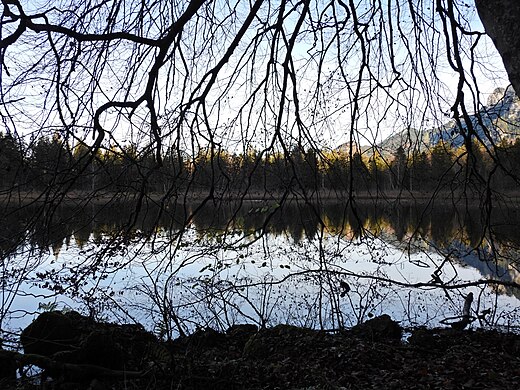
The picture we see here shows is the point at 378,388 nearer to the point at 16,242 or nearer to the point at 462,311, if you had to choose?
the point at 16,242

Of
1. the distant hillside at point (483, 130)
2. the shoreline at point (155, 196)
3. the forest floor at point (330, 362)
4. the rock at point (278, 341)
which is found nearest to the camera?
the shoreline at point (155, 196)

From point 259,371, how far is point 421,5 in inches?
110

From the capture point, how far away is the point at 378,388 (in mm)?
3303

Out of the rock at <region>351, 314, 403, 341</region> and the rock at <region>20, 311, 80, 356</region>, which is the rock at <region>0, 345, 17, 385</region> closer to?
the rock at <region>20, 311, 80, 356</region>

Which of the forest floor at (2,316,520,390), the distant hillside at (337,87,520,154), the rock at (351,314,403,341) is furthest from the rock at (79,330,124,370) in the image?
→ the rock at (351,314,403,341)

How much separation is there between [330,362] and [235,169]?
93.9 inches

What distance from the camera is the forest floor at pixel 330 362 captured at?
3256 mm

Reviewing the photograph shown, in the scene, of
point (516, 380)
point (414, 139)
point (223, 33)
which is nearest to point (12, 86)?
point (223, 33)

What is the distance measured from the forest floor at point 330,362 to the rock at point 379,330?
0.01m

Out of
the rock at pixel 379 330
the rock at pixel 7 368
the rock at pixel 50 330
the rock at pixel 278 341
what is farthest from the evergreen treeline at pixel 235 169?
the rock at pixel 379 330

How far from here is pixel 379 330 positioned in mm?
5145

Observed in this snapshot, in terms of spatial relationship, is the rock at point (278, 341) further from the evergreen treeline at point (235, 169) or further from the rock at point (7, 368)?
the evergreen treeline at point (235, 169)

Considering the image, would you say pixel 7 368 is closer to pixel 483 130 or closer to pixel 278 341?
pixel 278 341

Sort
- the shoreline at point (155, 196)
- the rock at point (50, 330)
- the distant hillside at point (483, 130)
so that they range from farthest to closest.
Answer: the rock at point (50, 330), the distant hillside at point (483, 130), the shoreline at point (155, 196)
